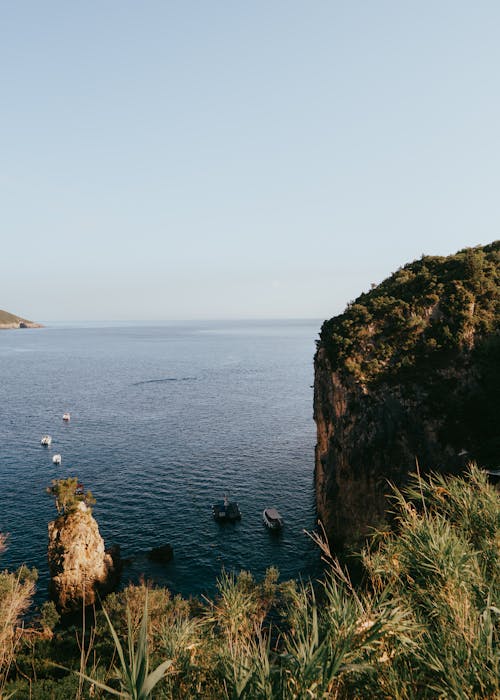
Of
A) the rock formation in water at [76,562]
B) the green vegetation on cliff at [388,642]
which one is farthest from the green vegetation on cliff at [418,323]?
the rock formation in water at [76,562]

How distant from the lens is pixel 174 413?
11256cm

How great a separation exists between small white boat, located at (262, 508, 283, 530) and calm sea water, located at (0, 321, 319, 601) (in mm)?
1099

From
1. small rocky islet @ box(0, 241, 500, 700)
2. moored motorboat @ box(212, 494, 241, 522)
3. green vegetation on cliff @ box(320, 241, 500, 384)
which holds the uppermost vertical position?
green vegetation on cliff @ box(320, 241, 500, 384)

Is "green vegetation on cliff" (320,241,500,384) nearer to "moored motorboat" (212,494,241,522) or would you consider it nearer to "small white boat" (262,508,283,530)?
"small white boat" (262,508,283,530)

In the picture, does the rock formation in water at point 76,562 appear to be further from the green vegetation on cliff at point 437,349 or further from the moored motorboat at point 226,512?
the green vegetation on cliff at point 437,349

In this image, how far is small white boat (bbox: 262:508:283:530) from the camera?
177ft

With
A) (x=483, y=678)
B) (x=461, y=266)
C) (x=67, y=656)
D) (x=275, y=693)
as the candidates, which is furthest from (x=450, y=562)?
(x=461, y=266)

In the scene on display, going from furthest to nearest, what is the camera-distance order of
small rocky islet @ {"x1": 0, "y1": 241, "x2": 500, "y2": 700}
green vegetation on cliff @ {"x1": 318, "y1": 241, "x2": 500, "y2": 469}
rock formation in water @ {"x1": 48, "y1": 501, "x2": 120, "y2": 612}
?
green vegetation on cliff @ {"x1": 318, "y1": 241, "x2": 500, "y2": 469}
rock formation in water @ {"x1": 48, "y1": 501, "x2": 120, "y2": 612}
small rocky islet @ {"x1": 0, "y1": 241, "x2": 500, "y2": 700}

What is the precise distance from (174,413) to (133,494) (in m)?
48.7

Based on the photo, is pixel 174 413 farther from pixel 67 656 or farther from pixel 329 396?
pixel 67 656

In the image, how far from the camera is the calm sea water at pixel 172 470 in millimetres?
49781

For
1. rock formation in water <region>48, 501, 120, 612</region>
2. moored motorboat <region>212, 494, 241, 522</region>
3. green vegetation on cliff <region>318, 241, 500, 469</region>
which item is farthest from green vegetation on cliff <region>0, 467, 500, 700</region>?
moored motorboat <region>212, 494, 241, 522</region>

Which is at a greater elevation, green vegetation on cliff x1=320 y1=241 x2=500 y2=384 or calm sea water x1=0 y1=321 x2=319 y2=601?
green vegetation on cliff x1=320 y1=241 x2=500 y2=384

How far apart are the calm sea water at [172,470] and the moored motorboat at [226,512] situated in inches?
46.5
